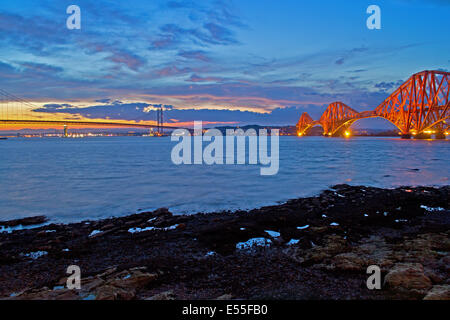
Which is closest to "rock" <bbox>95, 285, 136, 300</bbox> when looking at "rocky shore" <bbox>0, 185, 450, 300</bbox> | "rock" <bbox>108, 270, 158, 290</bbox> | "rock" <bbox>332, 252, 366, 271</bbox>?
"rocky shore" <bbox>0, 185, 450, 300</bbox>

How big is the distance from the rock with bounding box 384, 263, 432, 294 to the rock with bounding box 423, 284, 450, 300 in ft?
0.49

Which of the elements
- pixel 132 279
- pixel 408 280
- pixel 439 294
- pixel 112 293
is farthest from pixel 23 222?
A: pixel 439 294

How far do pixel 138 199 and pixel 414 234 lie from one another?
893 centimetres

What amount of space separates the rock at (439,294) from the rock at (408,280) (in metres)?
0.15

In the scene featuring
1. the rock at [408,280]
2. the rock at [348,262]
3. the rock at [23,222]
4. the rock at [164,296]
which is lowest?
the rock at [23,222]

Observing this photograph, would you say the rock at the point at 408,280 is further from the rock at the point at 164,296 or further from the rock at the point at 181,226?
the rock at the point at 181,226

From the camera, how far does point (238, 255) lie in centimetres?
456

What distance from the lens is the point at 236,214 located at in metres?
7.75

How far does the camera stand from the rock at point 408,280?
3.13 meters

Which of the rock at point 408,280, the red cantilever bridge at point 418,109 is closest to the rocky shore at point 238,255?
the rock at point 408,280

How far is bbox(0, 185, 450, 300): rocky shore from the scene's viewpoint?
3301mm

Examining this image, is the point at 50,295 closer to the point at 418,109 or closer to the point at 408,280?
the point at 408,280
